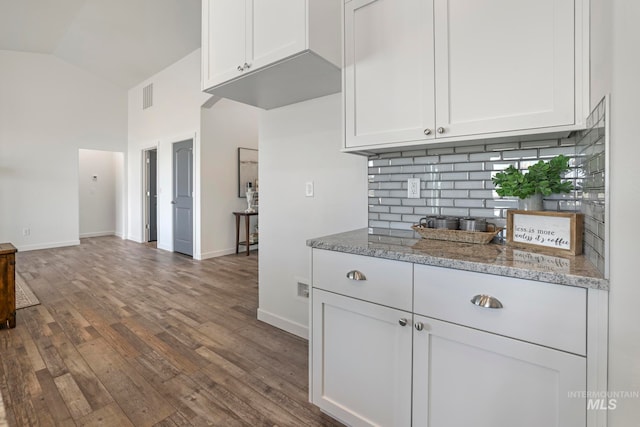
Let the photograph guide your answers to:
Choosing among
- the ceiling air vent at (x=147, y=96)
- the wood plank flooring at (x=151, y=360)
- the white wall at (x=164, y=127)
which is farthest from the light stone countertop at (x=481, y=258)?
the ceiling air vent at (x=147, y=96)

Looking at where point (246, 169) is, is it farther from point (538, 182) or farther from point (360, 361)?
point (538, 182)

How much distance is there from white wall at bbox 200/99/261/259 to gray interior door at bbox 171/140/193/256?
0.33 meters

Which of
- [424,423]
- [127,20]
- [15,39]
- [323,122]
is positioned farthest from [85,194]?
[424,423]

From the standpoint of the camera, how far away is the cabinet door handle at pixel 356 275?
1.25m

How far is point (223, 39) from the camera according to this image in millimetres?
1806

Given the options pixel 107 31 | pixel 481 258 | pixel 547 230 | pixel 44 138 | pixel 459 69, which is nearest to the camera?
pixel 481 258

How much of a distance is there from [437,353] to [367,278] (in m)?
0.36

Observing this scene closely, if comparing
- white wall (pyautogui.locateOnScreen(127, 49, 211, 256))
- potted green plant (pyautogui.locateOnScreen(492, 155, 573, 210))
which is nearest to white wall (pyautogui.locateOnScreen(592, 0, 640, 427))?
potted green plant (pyautogui.locateOnScreen(492, 155, 573, 210))

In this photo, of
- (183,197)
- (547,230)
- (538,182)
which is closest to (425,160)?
(538,182)

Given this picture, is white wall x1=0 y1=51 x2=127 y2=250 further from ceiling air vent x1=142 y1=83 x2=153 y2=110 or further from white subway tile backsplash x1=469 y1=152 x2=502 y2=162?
white subway tile backsplash x1=469 y1=152 x2=502 y2=162

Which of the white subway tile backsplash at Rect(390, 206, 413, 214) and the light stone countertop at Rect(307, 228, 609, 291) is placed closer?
the light stone countertop at Rect(307, 228, 609, 291)

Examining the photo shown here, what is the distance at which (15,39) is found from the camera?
512cm

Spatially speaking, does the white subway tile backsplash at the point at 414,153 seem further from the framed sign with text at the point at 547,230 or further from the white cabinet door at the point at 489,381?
the white cabinet door at the point at 489,381

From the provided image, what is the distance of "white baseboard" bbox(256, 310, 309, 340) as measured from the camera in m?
2.32
